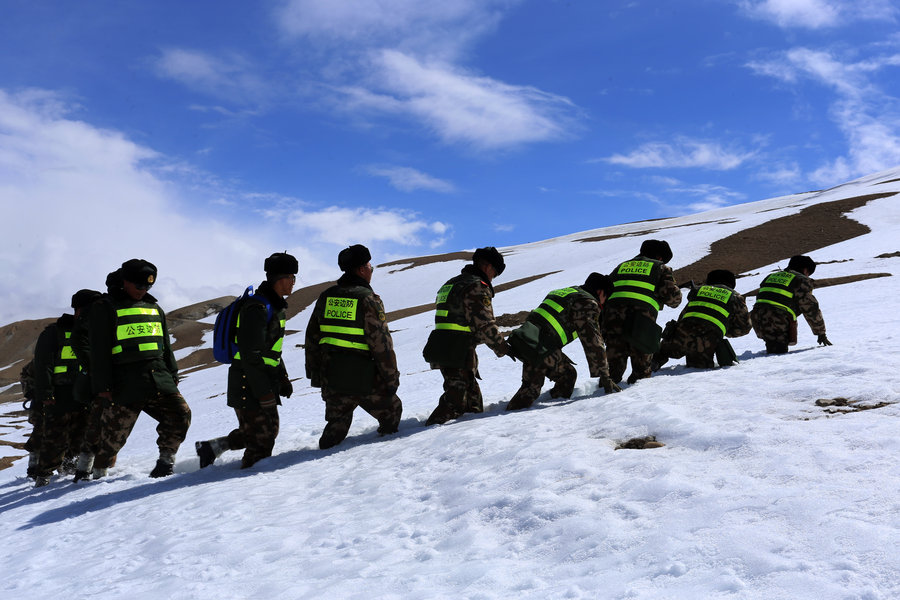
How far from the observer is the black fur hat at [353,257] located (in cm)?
714

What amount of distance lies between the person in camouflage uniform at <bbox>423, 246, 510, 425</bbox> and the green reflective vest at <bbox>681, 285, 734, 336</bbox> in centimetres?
355

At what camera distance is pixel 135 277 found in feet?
22.9

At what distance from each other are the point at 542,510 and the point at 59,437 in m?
7.36

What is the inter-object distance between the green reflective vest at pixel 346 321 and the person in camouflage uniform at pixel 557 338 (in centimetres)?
190

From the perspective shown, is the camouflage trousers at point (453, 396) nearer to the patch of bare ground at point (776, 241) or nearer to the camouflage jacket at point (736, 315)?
the camouflage jacket at point (736, 315)

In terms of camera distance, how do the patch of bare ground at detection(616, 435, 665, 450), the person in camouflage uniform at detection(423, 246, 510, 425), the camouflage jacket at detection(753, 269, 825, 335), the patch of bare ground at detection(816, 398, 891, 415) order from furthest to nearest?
the camouflage jacket at detection(753, 269, 825, 335)
the person in camouflage uniform at detection(423, 246, 510, 425)
the patch of bare ground at detection(816, 398, 891, 415)
the patch of bare ground at detection(616, 435, 665, 450)

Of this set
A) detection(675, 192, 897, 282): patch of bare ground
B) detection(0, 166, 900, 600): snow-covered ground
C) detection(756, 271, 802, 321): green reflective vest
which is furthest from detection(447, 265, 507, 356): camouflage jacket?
detection(675, 192, 897, 282): patch of bare ground

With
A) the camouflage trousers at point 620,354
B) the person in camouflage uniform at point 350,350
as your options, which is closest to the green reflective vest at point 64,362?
the person in camouflage uniform at point 350,350

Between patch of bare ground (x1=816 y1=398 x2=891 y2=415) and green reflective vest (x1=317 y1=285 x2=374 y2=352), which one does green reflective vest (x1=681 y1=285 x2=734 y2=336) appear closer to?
patch of bare ground (x1=816 y1=398 x2=891 y2=415)

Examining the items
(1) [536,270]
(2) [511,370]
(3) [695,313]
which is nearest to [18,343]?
(1) [536,270]

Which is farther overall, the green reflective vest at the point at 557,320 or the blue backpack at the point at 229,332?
the green reflective vest at the point at 557,320

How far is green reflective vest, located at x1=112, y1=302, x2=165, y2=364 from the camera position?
6914 mm

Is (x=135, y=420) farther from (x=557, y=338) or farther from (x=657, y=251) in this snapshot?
(x=657, y=251)

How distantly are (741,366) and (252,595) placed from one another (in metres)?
7.35
